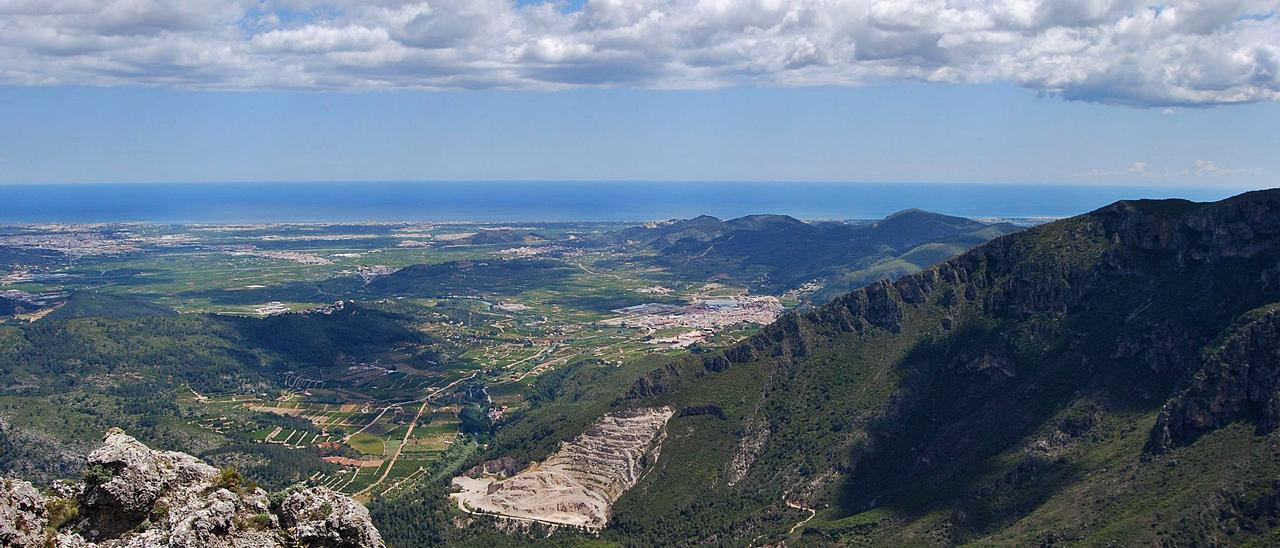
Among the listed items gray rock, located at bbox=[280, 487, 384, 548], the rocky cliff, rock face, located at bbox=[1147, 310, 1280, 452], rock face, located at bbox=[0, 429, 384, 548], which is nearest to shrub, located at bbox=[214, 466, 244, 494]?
rock face, located at bbox=[0, 429, 384, 548]

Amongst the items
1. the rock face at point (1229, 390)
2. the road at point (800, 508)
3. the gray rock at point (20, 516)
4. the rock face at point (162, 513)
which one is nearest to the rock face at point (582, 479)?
the road at point (800, 508)

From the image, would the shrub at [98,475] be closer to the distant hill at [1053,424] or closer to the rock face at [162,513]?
the rock face at [162,513]

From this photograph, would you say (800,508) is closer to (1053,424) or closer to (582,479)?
(582,479)

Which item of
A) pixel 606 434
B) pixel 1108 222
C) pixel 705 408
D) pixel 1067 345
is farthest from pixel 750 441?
pixel 1108 222

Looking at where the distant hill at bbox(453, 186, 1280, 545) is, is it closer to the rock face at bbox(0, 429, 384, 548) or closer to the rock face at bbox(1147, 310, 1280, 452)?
the rock face at bbox(1147, 310, 1280, 452)

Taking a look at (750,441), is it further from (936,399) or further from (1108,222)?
(1108,222)

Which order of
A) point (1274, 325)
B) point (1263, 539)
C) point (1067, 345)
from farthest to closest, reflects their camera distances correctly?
point (1067, 345) < point (1274, 325) < point (1263, 539)
